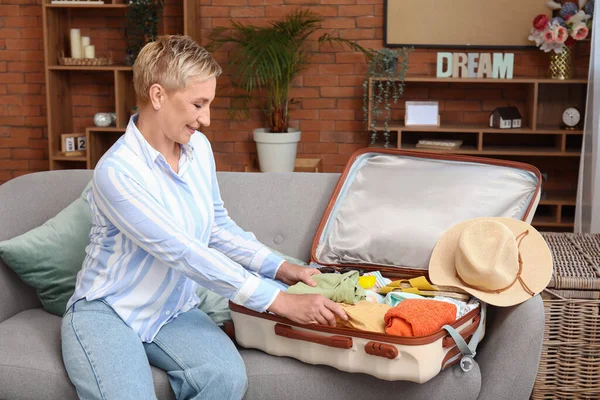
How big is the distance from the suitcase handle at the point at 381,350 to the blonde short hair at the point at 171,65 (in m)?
0.73

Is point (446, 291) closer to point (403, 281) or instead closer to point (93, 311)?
point (403, 281)

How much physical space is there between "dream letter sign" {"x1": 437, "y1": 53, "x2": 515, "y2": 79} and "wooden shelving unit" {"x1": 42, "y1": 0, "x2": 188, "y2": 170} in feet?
5.09

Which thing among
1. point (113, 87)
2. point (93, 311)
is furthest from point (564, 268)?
point (113, 87)

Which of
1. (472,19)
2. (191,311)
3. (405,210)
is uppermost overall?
(472,19)

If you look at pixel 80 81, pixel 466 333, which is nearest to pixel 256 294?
pixel 466 333

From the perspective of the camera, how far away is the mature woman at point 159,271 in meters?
1.75

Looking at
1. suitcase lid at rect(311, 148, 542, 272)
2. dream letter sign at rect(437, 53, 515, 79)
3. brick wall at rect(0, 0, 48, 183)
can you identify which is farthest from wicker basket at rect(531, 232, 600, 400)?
brick wall at rect(0, 0, 48, 183)

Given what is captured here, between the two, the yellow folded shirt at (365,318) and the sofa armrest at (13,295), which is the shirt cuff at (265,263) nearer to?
the yellow folded shirt at (365,318)

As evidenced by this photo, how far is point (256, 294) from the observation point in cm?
178

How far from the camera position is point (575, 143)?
15.2 feet

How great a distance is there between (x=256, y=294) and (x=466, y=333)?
0.52 metres

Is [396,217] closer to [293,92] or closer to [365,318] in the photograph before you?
[365,318]

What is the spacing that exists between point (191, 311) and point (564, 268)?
3.65ft

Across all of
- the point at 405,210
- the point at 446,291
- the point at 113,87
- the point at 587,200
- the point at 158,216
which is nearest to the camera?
the point at 158,216
